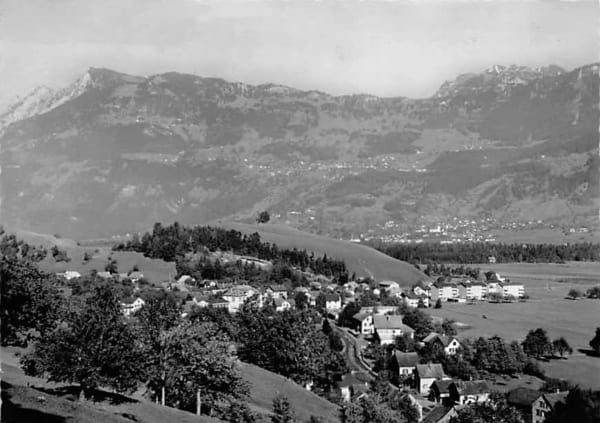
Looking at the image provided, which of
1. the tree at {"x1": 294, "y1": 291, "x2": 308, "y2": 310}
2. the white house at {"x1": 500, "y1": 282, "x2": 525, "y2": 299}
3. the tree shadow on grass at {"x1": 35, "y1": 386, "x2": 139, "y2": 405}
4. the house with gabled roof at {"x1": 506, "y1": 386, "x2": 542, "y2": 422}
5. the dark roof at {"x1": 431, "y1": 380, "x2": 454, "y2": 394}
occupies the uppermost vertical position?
the tree shadow on grass at {"x1": 35, "y1": 386, "x2": 139, "y2": 405}

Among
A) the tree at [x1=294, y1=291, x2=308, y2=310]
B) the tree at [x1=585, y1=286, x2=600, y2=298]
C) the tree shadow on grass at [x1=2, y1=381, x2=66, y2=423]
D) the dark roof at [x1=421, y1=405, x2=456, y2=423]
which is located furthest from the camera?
the tree at [x1=585, y1=286, x2=600, y2=298]

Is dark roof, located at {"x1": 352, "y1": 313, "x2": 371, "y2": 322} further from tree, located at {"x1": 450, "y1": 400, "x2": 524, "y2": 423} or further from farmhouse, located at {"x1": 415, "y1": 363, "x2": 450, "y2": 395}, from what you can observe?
tree, located at {"x1": 450, "y1": 400, "x2": 524, "y2": 423}

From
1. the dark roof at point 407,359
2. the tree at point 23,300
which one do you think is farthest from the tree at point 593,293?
the tree at point 23,300

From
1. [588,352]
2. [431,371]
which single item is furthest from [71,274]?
[588,352]

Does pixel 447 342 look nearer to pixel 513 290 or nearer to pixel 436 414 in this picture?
pixel 436 414

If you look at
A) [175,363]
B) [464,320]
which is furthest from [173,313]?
[464,320]

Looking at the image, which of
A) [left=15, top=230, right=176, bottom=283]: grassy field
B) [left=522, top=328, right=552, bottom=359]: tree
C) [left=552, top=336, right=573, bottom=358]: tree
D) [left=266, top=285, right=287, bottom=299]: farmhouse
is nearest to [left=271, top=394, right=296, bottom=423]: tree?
[left=522, top=328, right=552, bottom=359]: tree

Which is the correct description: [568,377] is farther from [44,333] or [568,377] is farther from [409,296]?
[409,296]
